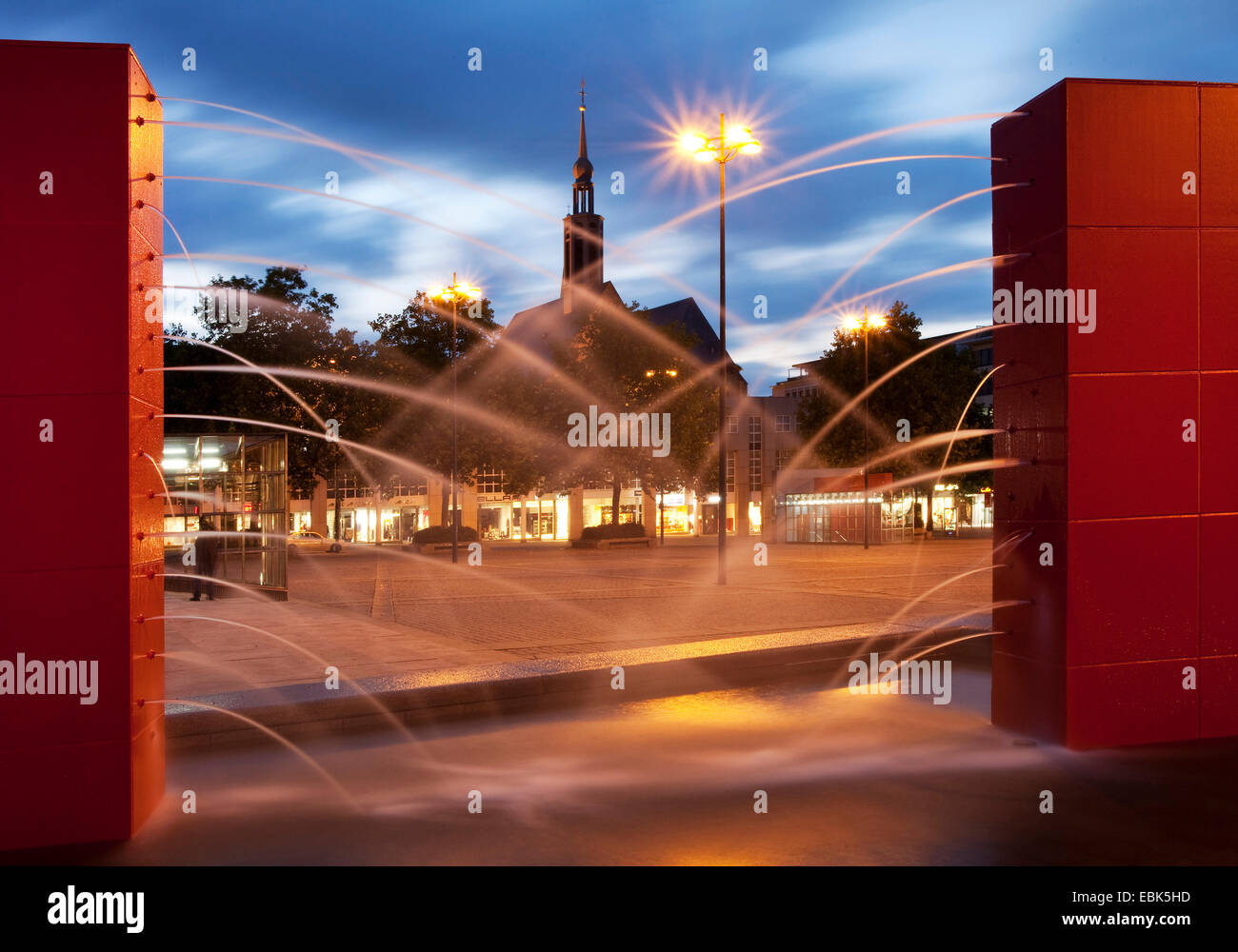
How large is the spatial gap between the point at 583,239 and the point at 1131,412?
280ft

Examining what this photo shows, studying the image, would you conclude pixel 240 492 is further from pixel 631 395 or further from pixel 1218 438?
pixel 631 395

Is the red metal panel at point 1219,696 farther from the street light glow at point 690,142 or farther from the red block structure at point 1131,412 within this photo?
the street light glow at point 690,142

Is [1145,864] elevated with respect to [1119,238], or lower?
lower

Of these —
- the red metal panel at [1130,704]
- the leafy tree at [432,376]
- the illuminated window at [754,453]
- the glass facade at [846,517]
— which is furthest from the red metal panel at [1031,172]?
the illuminated window at [754,453]

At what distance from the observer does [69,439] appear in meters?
5.62

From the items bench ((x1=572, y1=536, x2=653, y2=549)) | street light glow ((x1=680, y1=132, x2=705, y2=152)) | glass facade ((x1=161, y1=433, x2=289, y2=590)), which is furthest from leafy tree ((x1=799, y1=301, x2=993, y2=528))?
glass facade ((x1=161, y1=433, x2=289, y2=590))

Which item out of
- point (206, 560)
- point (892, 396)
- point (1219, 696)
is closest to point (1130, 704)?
point (1219, 696)

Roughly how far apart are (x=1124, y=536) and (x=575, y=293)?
79589 millimetres

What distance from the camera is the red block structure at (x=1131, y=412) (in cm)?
727

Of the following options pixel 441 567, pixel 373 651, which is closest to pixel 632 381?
pixel 441 567

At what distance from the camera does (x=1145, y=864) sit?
16.8ft

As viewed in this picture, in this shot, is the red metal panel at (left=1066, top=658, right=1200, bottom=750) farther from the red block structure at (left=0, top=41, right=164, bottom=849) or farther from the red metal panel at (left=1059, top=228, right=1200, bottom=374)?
the red block structure at (left=0, top=41, right=164, bottom=849)

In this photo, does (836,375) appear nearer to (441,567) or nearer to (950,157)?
(441,567)

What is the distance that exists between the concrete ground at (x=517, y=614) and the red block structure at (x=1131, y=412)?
382 centimetres
